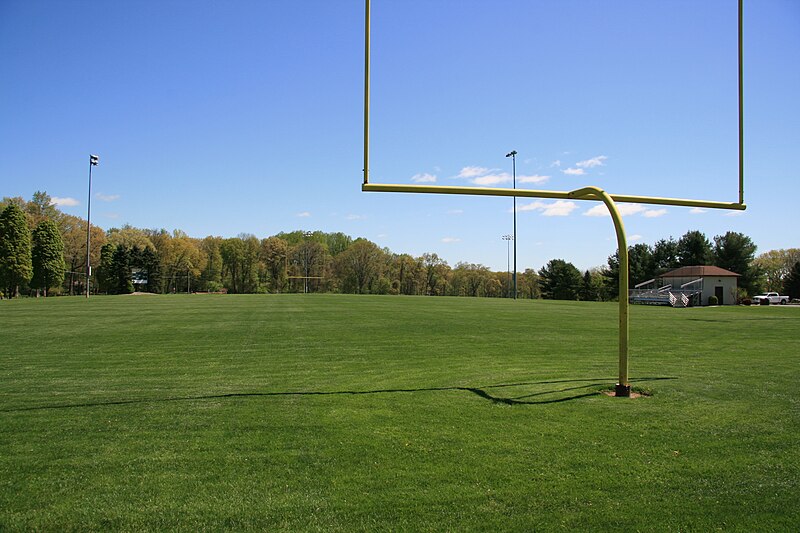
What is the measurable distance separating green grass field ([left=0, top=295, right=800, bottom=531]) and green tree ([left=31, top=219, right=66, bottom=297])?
197 ft

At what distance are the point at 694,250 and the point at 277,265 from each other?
7590 centimetres

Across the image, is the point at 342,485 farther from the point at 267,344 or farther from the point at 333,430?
the point at 267,344

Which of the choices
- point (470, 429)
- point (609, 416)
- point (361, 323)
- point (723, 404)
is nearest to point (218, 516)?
point (470, 429)

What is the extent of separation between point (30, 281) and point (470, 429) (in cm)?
6913

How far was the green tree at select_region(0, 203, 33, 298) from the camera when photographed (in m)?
53.9

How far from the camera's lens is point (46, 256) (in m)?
60.5

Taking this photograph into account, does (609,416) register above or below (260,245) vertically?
below

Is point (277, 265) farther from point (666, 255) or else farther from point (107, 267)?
point (666, 255)

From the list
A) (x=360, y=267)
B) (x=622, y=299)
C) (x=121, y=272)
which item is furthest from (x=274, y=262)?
(x=622, y=299)

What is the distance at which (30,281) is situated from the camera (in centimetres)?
5938

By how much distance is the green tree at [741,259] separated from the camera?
2527 inches

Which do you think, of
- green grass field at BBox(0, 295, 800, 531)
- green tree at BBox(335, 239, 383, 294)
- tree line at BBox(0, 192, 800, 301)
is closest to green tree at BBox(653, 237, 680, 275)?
tree line at BBox(0, 192, 800, 301)

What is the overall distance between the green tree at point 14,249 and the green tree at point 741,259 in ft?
272

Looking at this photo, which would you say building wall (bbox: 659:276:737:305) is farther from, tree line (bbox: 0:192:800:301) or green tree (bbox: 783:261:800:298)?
green tree (bbox: 783:261:800:298)
